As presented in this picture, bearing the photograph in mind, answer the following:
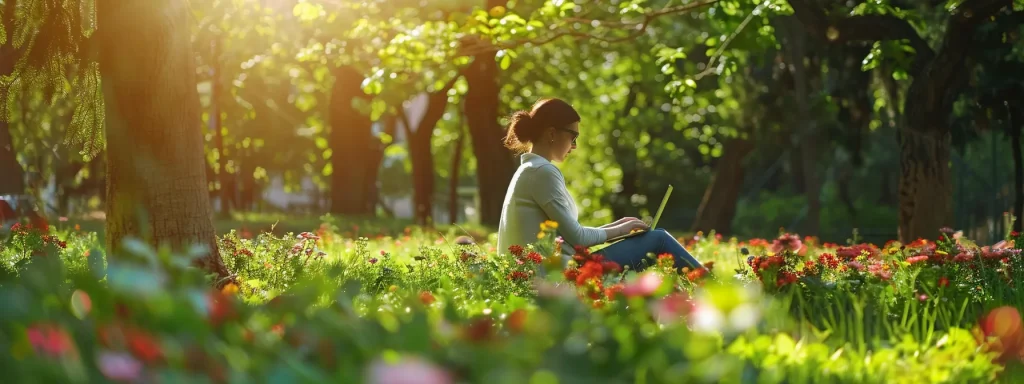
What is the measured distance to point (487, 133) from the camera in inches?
781

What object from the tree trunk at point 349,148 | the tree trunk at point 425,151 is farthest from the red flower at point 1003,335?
the tree trunk at point 349,148

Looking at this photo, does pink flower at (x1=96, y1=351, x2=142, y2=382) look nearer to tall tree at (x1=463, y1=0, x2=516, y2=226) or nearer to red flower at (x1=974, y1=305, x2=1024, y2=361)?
red flower at (x1=974, y1=305, x2=1024, y2=361)

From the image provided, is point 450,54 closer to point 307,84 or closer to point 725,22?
point 725,22

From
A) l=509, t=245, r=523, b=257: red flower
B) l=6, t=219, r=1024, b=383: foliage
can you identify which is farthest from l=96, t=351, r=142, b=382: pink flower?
l=509, t=245, r=523, b=257: red flower

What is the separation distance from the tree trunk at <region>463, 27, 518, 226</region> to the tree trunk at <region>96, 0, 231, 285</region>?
44.4 feet

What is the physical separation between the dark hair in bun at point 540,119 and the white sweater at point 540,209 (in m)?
0.13

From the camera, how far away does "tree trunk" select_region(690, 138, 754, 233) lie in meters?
25.1

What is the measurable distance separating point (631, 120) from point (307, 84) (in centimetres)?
803

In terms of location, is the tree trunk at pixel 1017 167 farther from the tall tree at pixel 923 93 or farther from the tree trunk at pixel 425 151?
the tree trunk at pixel 425 151

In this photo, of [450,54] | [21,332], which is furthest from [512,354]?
[450,54]

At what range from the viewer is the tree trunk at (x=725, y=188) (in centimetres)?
2514

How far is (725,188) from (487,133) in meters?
7.99

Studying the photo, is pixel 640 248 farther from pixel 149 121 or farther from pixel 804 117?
pixel 804 117

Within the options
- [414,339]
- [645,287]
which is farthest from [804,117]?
[414,339]
